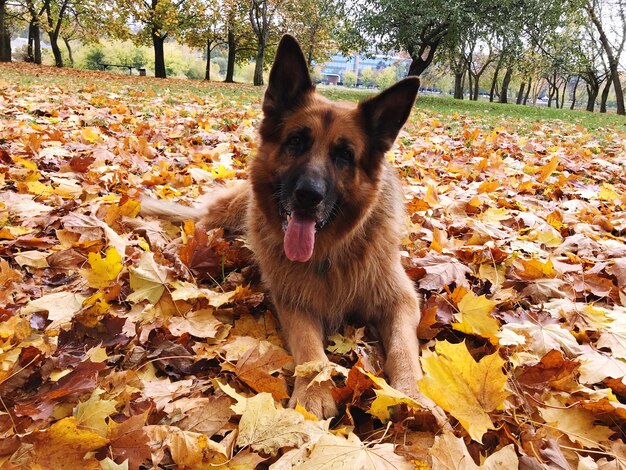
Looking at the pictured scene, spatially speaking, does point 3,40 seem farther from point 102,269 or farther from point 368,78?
point 368,78

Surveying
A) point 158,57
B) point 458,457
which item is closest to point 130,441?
point 458,457

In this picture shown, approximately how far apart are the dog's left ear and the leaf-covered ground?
3.27 feet

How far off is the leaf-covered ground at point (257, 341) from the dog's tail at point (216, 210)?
5.5 inches

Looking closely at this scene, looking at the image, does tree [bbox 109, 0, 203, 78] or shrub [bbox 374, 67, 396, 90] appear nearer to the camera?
tree [bbox 109, 0, 203, 78]

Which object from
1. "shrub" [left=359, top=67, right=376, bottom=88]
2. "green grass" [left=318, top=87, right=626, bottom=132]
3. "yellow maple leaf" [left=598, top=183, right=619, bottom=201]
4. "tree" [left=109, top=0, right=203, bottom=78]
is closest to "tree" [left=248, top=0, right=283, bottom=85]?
"tree" [left=109, top=0, right=203, bottom=78]

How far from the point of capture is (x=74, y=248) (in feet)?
10.1

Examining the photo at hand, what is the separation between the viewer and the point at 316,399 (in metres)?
1.99

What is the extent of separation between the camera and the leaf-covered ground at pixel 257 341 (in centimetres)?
164

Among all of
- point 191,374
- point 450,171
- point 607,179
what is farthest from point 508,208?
point 191,374

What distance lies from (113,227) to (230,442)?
2422mm

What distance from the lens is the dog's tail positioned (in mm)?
3930

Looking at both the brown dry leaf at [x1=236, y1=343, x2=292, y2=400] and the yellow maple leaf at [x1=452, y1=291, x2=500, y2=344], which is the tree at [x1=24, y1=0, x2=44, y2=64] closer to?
the brown dry leaf at [x1=236, y1=343, x2=292, y2=400]

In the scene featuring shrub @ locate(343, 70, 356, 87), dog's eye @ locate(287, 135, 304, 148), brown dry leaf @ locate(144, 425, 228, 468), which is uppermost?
shrub @ locate(343, 70, 356, 87)

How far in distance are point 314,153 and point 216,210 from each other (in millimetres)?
1461
